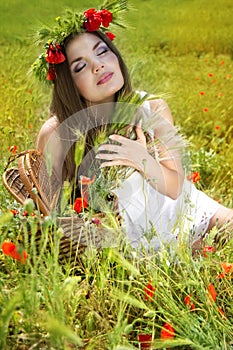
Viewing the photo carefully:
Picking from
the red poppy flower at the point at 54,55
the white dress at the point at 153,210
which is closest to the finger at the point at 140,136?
the white dress at the point at 153,210

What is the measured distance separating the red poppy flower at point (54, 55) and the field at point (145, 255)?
0.50 ft

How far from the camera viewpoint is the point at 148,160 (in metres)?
2.20

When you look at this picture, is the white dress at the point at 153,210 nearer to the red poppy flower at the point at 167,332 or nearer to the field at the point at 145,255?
the field at the point at 145,255

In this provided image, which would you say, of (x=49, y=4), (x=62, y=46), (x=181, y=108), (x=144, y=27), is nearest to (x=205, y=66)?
(x=181, y=108)

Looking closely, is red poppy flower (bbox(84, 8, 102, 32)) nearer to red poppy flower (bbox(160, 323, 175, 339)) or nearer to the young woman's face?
the young woman's face

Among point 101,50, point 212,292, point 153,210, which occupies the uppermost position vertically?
point 101,50

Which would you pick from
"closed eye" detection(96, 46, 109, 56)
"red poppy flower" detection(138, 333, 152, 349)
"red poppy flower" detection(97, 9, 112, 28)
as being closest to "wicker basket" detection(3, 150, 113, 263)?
"red poppy flower" detection(138, 333, 152, 349)

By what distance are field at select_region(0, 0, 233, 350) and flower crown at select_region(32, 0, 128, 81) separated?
0.11 meters

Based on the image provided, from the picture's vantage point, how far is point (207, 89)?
5.16 meters

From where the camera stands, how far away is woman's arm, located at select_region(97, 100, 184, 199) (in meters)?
2.11

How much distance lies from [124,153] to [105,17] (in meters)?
0.66

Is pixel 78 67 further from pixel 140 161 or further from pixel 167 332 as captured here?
pixel 167 332

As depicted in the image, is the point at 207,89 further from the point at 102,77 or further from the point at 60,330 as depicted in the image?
the point at 60,330

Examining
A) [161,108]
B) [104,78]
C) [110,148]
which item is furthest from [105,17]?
[110,148]
